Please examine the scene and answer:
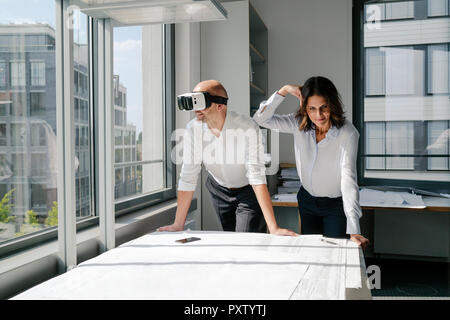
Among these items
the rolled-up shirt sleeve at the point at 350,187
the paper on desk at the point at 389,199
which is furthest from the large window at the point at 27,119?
the paper on desk at the point at 389,199

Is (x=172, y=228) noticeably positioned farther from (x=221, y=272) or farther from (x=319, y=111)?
(x=319, y=111)

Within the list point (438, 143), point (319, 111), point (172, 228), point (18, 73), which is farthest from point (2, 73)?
point (438, 143)

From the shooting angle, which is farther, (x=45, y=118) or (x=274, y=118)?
(x=274, y=118)

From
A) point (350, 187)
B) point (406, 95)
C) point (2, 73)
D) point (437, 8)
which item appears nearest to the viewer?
point (2, 73)

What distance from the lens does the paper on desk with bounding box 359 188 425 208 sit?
2.90m

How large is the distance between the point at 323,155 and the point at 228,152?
47cm

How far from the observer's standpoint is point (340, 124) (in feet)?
6.40

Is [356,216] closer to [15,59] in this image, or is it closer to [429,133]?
[15,59]

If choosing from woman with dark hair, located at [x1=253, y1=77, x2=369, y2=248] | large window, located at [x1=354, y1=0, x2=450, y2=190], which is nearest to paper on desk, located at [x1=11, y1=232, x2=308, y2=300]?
woman with dark hair, located at [x1=253, y1=77, x2=369, y2=248]

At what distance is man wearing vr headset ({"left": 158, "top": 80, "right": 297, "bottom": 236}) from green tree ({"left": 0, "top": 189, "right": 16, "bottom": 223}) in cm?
65

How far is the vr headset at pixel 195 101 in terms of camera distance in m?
1.80

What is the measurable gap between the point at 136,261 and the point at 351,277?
0.72 metres

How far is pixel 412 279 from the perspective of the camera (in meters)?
3.10

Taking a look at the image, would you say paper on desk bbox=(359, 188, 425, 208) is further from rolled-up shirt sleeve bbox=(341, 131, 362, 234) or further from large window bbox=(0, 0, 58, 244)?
large window bbox=(0, 0, 58, 244)
